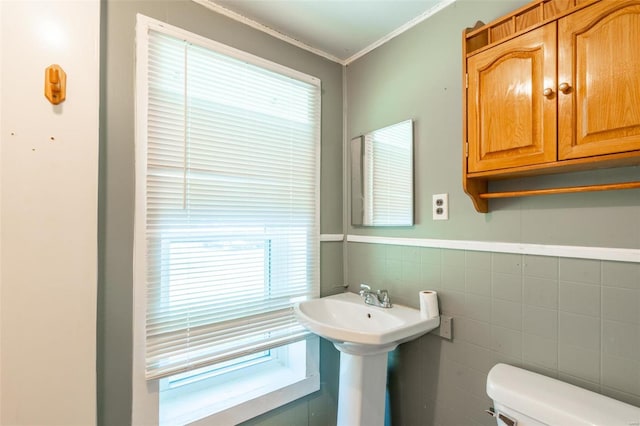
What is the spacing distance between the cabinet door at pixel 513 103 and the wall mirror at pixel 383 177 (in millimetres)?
459

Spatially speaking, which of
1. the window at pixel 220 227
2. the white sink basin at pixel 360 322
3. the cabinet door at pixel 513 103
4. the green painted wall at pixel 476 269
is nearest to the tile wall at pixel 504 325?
the green painted wall at pixel 476 269

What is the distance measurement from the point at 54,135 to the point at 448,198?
1.69m

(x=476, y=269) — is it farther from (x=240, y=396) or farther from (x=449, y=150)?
(x=240, y=396)

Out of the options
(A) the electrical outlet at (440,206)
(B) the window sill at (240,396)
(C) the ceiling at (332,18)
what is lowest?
(B) the window sill at (240,396)

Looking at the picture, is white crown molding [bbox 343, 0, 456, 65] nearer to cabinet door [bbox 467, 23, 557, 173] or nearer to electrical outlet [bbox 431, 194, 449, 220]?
cabinet door [bbox 467, 23, 557, 173]

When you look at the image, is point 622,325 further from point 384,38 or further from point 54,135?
point 54,135

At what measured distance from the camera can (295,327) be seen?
1818 mm

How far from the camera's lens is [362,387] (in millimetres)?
1465

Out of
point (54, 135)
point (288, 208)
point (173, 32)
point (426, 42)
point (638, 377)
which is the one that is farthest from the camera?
point (288, 208)

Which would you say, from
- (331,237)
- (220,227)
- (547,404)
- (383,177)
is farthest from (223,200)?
(547,404)

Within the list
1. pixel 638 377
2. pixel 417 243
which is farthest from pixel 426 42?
pixel 638 377

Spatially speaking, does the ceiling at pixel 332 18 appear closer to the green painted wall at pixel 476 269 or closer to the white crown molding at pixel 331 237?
the green painted wall at pixel 476 269

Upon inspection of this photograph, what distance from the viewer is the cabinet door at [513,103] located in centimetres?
103

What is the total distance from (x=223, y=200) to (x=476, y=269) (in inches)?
49.3
